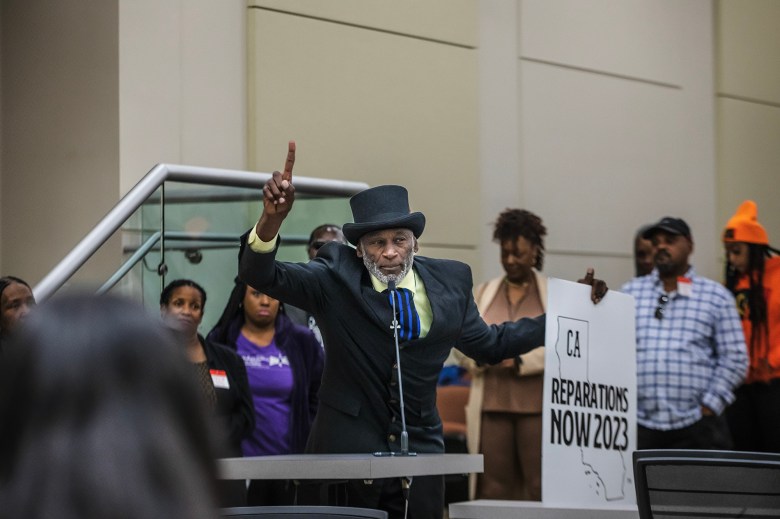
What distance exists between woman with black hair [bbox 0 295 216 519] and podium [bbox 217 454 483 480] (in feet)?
9.67

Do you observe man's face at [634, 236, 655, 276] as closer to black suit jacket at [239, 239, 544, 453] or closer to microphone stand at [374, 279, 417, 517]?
black suit jacket at [239, 239, 544, 453]

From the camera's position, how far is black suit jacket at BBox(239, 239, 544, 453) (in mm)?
4582

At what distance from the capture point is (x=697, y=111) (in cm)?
1021

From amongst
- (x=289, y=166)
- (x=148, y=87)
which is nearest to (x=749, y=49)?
(x=148, y=87)

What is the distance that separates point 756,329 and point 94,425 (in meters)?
6.43

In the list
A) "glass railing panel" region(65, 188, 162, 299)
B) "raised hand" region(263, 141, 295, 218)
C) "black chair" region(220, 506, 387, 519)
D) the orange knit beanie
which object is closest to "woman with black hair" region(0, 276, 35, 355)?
"glass railing panel" region(65, 188, 162, 299)

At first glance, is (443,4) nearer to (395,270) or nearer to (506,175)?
(506,175)

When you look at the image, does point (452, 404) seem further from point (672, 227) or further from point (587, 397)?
point (587, 397)

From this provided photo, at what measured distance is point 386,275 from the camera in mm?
4660

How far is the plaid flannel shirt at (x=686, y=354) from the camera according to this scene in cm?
644

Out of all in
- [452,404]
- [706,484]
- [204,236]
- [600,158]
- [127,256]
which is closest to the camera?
[706,484]

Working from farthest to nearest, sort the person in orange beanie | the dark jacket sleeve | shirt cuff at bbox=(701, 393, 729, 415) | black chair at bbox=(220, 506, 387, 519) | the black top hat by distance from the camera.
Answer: the person in orange beanie, shirt cuff at bbox=(701, 393, 729, 415), the dark jacket sleeve, the black top hat, black chair at bbox=(220, 506, 387, 519)

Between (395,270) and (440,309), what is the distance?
209 mm

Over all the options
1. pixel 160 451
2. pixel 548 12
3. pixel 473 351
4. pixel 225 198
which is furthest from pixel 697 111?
pixel 160 451
